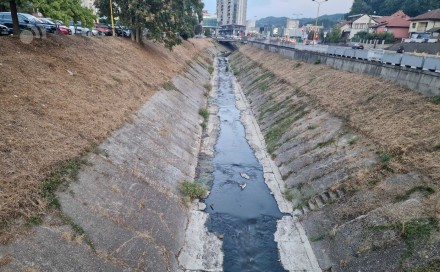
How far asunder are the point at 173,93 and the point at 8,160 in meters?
25.2

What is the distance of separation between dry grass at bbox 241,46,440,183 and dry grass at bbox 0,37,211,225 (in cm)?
1753

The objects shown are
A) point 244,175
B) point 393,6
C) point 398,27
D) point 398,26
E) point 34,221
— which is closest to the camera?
point 34,221

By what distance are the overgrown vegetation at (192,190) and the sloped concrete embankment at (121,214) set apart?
1.85 feet

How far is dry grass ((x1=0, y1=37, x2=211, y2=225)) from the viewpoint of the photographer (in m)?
12.4

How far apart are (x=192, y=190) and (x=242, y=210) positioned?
11.5 ft

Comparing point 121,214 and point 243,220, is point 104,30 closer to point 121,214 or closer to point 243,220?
point 243,220

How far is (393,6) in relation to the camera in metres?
131

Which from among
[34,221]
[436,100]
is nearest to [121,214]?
[34,221]

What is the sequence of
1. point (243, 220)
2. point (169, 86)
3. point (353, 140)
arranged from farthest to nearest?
point (169, 86) < point (353, 140) < point (243, 220)

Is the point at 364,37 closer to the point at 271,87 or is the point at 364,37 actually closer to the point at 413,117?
the point at 271,87

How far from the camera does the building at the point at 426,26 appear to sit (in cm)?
7756

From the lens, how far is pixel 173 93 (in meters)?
37.0

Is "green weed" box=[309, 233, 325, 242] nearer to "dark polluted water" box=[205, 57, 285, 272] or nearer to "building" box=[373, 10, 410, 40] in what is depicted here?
"dark polluted water" box=[205, 57, 285, 272]

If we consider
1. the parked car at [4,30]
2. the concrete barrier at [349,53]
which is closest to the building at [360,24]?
the concrete barrier at [349,53]
